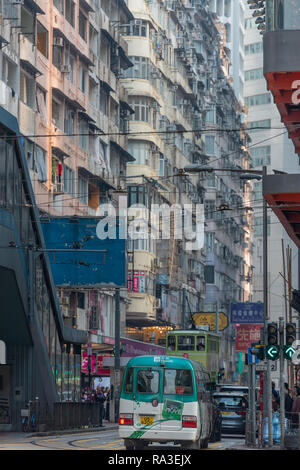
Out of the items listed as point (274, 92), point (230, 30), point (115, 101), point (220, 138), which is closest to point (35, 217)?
point (274, 92)

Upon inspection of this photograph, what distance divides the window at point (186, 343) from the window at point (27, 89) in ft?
40.3

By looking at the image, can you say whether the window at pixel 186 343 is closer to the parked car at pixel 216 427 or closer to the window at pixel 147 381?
the parked car at pixel 216 427

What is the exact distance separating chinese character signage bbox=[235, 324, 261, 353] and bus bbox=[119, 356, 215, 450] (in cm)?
2508

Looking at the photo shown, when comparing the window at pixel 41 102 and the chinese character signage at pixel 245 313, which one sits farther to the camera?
the chinese character signage at pixel 245 313

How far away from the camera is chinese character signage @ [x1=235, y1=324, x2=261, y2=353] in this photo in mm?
52544

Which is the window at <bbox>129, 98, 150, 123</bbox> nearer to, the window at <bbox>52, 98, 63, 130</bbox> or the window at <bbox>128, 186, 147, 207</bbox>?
the window at <bbox>128, 186, 147, 207</bbox>

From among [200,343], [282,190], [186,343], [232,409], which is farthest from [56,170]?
[282,190]

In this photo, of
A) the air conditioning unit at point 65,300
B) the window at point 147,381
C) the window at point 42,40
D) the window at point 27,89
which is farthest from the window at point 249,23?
the window at point 147,381

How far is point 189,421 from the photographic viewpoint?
26125 mm

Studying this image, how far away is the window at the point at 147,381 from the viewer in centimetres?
2647

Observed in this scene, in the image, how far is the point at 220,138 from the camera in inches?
4048

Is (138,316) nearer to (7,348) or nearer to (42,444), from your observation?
(7,348)

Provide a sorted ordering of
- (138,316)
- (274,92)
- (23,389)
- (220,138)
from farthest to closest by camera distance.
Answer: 1. (220,138)
2. (138,316)
3. (23,389)
4. (274,92)

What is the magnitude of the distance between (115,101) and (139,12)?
888cm
